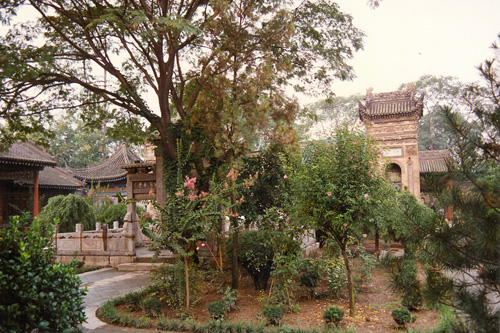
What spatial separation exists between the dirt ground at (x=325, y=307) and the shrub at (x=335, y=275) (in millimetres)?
213

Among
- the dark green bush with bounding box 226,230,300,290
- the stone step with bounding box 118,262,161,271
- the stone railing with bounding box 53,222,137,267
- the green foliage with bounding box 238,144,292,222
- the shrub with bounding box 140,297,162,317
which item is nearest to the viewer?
the shrub with bounding box 140,297,162,317

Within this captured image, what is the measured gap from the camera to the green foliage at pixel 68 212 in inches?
562

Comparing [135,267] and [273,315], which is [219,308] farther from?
[135,267]

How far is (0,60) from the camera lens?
741 centimetres

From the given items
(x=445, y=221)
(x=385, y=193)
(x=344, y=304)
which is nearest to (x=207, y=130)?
(x=385, y=193)

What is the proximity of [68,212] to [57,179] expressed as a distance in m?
9.39

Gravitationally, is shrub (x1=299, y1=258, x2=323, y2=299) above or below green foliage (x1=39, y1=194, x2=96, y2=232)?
below

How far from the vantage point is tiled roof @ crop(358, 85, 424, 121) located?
62.8ft

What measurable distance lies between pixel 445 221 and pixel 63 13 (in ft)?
29.2

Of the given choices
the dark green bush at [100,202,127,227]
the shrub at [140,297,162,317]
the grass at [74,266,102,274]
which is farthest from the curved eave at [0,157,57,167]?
the shrub at [140,297,162,317]

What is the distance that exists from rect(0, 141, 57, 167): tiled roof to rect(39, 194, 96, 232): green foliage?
11.3 ft

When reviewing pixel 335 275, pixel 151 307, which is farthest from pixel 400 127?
pixel 151 307

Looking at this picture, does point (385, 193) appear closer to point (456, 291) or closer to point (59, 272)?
point (456, 291)

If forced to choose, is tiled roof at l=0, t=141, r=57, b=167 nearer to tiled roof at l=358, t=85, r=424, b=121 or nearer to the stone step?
the stone step
